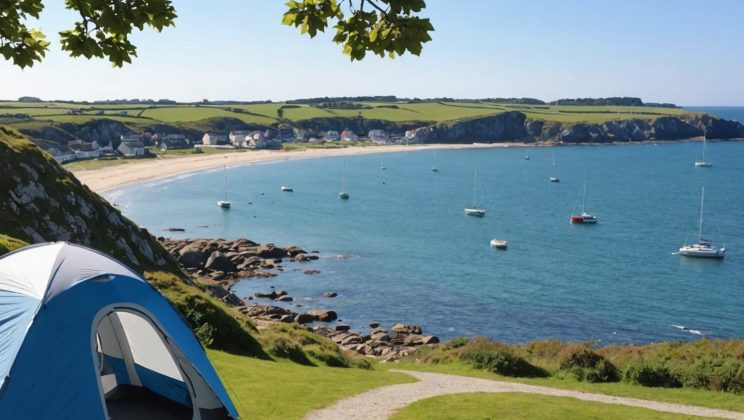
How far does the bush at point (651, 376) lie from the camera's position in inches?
995

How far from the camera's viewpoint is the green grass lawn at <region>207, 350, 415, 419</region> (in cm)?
1589

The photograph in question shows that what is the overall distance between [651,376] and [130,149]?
151358 millimetres

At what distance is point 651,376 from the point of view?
25.7 meters

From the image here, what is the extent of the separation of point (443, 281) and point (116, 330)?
157 feet

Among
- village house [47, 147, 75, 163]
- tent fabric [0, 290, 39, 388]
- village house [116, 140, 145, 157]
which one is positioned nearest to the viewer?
tent fabric [0, 290, 39, 388]

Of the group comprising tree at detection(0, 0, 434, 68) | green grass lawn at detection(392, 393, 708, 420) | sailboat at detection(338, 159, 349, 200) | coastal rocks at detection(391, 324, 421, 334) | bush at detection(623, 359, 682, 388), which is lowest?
coastal rocks at detection(391, 324, 421, 334)

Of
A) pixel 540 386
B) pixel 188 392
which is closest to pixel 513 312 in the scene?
pixel 540 386

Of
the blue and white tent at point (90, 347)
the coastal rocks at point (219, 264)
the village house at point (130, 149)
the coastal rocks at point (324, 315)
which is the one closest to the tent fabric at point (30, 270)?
the blue and white tent at point (90, 347)

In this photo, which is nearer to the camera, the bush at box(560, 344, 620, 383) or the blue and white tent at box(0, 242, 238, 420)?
the blue and white tent at box(0, 242, 238, 420)

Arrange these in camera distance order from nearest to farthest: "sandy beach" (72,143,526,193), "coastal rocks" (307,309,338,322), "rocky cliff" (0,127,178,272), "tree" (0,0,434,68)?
"tree" (0,0,434,68)
"rocky cliff" (0,127,178,272)
"coastal rocks" (307,309,338,322)
"sandy beach" (72,143,526,193)

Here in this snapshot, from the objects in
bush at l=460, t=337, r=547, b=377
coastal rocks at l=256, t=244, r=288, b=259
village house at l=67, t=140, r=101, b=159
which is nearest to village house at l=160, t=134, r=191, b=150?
village house at l=67, t=140, r=101, b=159

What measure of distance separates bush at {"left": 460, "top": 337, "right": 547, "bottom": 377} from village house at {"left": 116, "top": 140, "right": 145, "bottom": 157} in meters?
143

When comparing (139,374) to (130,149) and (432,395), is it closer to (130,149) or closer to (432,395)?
(432,395)

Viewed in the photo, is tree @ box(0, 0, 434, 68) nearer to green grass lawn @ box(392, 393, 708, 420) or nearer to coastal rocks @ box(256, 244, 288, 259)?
green grass lawn @ box(392, 393, 708, 420)
